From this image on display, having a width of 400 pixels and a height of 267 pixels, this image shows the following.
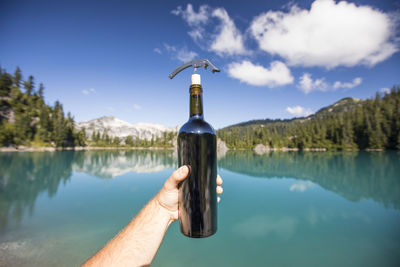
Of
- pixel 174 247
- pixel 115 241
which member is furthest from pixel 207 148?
pixel 174 247

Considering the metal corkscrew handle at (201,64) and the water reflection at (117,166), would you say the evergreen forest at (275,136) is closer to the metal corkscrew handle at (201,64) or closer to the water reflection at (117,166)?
the water reflection at (117,166)

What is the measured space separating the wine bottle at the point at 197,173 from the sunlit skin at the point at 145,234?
66 mm

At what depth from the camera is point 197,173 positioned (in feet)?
3.45

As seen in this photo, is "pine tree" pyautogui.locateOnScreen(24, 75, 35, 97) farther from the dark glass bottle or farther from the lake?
the dark glass bottle

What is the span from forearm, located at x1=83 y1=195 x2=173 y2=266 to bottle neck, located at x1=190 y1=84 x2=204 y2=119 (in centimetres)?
66

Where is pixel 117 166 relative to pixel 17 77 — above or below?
below

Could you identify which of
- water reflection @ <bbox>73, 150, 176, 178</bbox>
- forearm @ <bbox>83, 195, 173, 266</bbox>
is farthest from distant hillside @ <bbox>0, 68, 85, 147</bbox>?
forearm @ <bbox>83, 195, 173, 266</bbox>

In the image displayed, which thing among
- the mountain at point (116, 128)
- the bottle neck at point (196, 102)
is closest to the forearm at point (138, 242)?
the bottle neck at point (196, 102)

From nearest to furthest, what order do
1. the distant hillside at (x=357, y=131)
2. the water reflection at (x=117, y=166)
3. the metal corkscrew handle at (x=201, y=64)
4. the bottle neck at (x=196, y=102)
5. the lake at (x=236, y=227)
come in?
the bottle neck at (x=196, y=102) → the metal corkscrew handle at (x=201, y=64) → the lake at (x=236, y=227) → the water reflection at (x=117, y=166) → the distant hillside at (x=357, y=131)

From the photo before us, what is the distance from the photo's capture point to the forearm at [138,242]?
3.21 ft

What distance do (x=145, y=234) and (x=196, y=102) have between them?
857 millimetres

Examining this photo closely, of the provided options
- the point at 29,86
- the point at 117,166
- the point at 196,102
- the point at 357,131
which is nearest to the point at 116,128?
the point at 29,86

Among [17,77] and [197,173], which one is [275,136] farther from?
[17,77]

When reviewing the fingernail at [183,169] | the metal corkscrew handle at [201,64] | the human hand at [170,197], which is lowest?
the human hand at [170,197]
